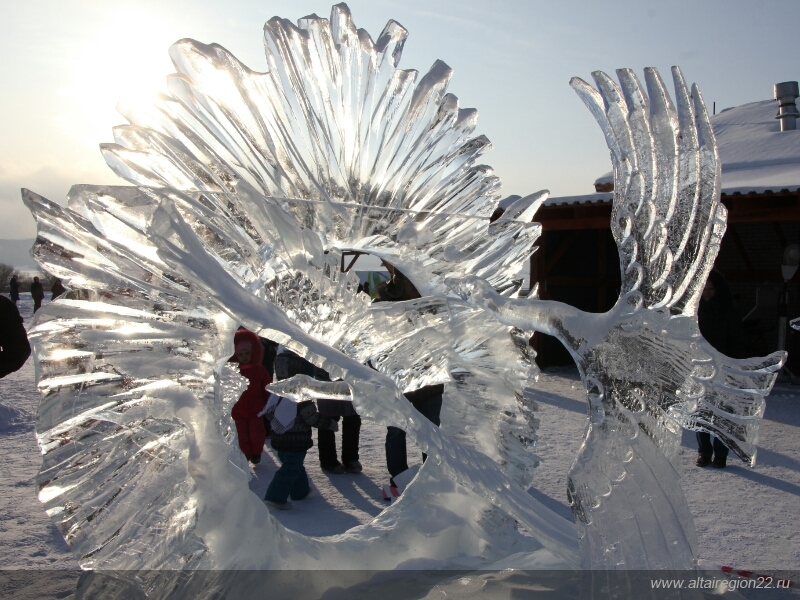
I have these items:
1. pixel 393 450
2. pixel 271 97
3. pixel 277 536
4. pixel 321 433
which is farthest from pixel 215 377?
pixel 321 433

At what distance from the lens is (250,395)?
481cm

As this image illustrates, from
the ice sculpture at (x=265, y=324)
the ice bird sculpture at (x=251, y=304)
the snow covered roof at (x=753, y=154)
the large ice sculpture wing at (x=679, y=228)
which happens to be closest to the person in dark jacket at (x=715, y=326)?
the snow covered roof at (x=753, y=154)

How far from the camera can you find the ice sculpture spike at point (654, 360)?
6.59 feet

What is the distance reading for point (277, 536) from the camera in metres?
2.38

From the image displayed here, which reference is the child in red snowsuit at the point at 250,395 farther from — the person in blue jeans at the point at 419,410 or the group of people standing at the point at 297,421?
the person in blue jeans at the point at 419,410

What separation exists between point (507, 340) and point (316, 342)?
3.74 ft

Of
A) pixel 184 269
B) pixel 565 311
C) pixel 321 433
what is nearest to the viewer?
pixel 184 269

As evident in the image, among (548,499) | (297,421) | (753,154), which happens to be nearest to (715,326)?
(548,499)

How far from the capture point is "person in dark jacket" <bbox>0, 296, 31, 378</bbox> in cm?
447

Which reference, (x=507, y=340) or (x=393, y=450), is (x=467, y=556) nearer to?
(x=507, y=340)

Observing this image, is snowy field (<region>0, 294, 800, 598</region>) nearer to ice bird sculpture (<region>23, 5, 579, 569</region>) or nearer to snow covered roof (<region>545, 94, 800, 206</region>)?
ice bird sculpture (<region>23, 5, 579, 569</region>)

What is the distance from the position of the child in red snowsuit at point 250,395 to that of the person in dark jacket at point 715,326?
11.0ft

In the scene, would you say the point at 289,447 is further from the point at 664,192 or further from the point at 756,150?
the point at 756,150

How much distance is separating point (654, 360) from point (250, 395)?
11.1 feet
